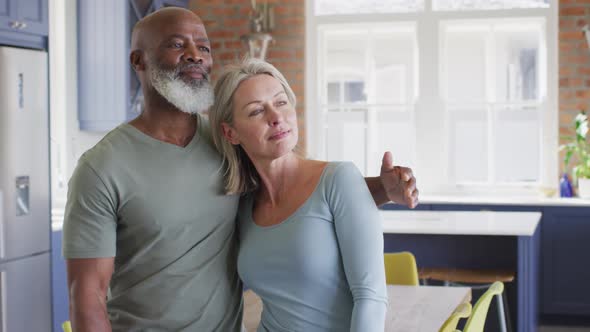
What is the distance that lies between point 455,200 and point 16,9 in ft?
11.7

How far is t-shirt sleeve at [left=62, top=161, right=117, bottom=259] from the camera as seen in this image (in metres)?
1.73

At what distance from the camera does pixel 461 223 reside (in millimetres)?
4598

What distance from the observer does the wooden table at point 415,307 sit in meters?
2.59

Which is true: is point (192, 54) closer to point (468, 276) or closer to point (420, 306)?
point (420, 306)

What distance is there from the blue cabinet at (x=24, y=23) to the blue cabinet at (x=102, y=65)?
140 cm

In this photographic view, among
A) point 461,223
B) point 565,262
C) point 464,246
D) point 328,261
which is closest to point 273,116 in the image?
point 328,261

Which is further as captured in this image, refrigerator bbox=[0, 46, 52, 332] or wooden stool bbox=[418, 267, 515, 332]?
wooden stool bbox=[418, 267, 515, 332]

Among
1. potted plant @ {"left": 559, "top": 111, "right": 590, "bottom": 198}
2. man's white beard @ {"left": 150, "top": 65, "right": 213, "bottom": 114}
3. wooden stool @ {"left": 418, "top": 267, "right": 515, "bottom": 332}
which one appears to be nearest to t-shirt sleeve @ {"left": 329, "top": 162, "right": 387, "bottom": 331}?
man's white beard @ {"left": 150, "top": 65, "right": 213, "bottom": 114}

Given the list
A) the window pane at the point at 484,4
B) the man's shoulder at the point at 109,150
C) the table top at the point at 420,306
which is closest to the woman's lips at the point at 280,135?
the man's shoulder at the point at 109,150

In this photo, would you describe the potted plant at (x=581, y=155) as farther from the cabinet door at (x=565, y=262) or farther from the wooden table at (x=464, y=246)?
the wooden table at (x=464, y=246)

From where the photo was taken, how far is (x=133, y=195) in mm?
1777

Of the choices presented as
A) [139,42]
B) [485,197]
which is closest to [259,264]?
[139,42]

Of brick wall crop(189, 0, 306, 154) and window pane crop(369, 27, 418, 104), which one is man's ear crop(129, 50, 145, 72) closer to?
brick wall crop(189, 0, 306, 154)

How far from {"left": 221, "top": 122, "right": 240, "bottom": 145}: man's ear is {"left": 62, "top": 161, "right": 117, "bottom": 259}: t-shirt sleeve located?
297 millimetres
